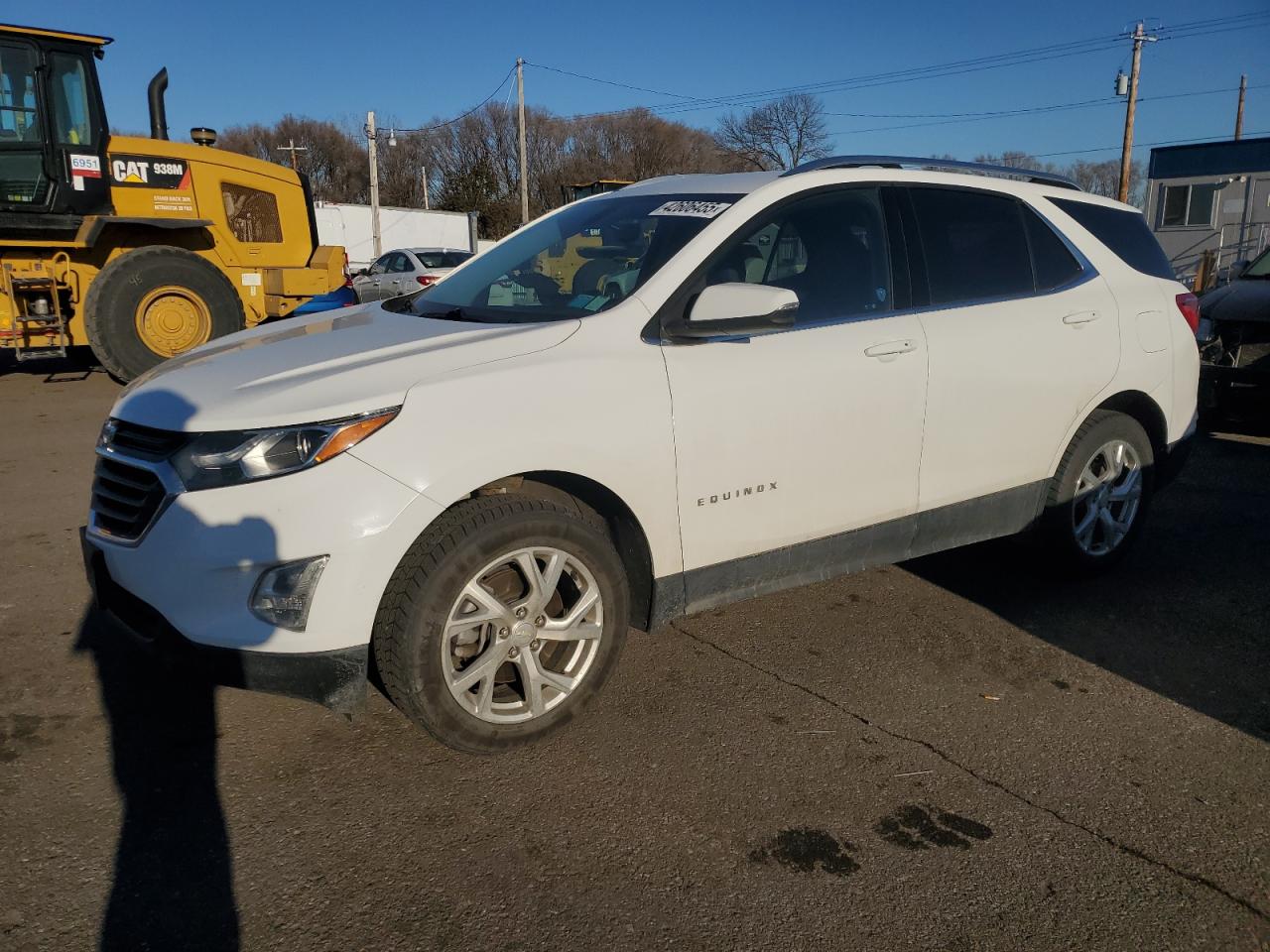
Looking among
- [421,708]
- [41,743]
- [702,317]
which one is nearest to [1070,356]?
[702,317]

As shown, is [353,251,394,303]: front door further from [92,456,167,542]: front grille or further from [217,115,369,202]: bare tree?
[217,115,369,202]: bare tree

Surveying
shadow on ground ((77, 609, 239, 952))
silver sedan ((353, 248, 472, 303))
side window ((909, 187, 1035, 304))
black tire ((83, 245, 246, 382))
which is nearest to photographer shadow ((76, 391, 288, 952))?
shadow on ground ((77, 609, 239, 952))

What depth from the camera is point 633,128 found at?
7038 centimetres

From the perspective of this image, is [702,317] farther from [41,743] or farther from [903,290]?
[41,743]

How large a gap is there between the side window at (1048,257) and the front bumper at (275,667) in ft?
11.1

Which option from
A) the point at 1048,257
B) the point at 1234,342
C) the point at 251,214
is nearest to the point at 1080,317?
the point at 1048,257

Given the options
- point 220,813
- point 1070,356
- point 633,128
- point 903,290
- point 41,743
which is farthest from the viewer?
point 633,128

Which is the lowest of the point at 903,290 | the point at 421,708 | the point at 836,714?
the point at 836,714

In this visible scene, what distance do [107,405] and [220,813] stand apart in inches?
313

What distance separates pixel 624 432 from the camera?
3.26 m

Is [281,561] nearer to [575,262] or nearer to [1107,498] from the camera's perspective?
[575,262]

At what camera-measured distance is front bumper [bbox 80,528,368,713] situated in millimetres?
2834

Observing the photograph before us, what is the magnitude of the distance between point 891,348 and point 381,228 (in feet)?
130

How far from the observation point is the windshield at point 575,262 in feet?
12.0
